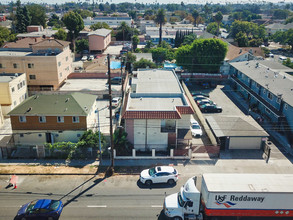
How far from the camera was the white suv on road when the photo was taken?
85.3 feet

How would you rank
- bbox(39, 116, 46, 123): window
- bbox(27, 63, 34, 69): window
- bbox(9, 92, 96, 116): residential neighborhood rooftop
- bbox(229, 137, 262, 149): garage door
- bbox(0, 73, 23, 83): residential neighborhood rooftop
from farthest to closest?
bbox(27, 63, 34, 69): window < bbox(0, 73, 23, 83): residential neighborhood rooftop < bbox(229, 137, 262, 149): garage door < bbox(39, 116, 46, 123): window < bbox(9, 92, 96, 116): residential neighborhood rooftop

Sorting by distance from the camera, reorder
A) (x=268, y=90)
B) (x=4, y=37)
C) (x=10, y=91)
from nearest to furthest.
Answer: (x=268, y=90) < (x=10, y=91) < (x=4, y=37)

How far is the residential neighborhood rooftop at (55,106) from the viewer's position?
3244 cm

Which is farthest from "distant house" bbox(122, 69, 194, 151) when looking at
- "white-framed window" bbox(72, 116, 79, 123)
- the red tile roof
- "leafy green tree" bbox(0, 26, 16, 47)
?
"leafy green tree" bbox(0, 26, 16, 47)

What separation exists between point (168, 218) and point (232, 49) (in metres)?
57.5

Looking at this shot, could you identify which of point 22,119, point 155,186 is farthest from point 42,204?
point 22,119

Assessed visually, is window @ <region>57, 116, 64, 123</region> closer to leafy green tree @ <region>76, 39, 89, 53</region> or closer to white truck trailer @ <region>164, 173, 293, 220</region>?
white truck trailer @ <region>164, 173, 293, 220</region>

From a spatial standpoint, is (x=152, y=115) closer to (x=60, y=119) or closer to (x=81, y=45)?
(x=60, y=119)

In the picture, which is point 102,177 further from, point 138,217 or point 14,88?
point 14,88

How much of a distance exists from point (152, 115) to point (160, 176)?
7.70 metres

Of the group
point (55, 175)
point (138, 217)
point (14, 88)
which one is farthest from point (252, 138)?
point (14, 88)

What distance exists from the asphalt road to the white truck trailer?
324 cm

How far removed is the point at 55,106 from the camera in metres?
33.6

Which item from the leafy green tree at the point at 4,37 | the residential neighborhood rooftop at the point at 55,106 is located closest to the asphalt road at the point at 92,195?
the residential neighborhood rooftop at the point at 55,106
